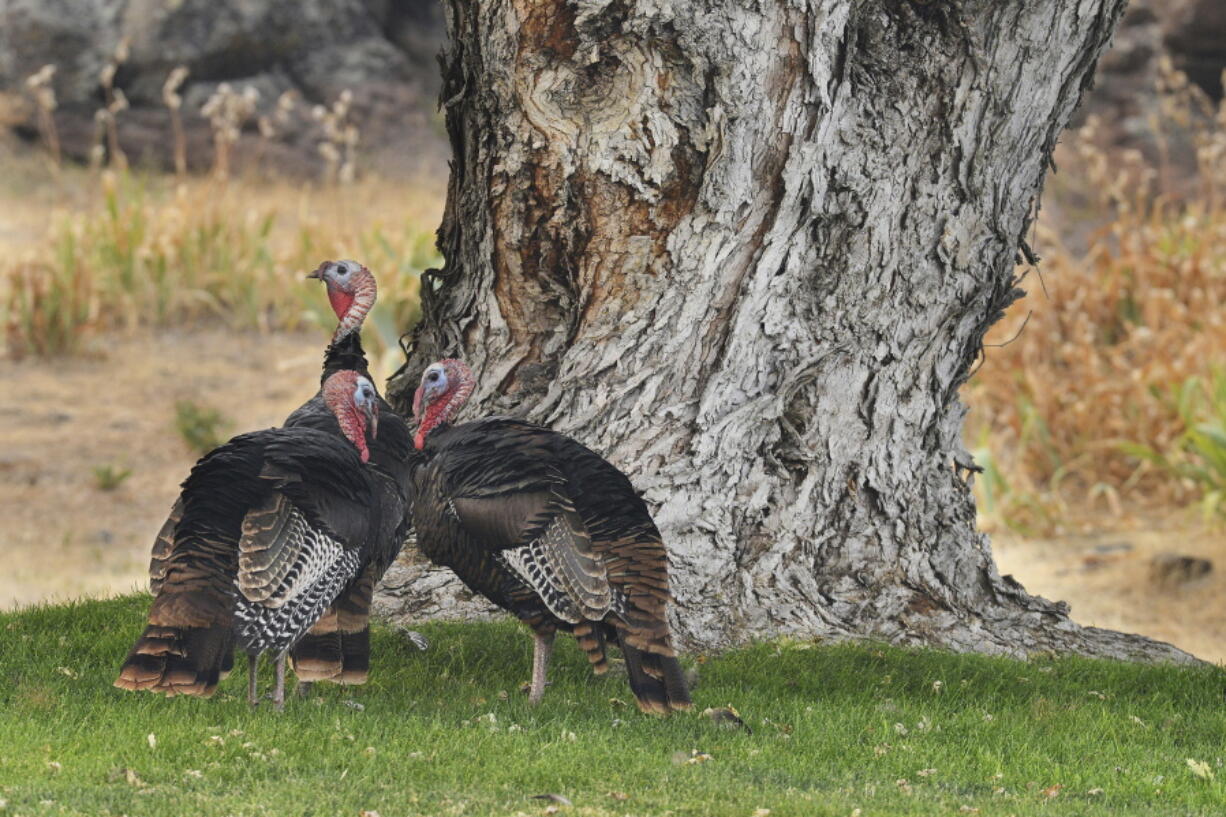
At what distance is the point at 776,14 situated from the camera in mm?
6152

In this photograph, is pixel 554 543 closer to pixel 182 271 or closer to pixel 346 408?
pixel 346 408

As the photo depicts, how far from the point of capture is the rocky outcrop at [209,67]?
53.6ft

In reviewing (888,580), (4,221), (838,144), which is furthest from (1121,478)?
(4,221)

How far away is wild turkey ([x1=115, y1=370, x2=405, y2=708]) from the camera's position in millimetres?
4766

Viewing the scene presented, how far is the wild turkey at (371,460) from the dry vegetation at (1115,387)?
4.93m

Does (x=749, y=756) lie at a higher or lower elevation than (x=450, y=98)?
lower

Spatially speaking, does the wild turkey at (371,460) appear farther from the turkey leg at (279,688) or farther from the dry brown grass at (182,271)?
the dry brown grass at (182,271)

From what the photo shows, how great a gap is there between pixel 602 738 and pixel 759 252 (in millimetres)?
2197

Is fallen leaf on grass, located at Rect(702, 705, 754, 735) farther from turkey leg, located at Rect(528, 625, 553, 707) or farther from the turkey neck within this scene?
the turkey neck

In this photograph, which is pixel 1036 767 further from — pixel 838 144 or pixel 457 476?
pixel 838 144

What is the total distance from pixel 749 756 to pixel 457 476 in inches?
54.3

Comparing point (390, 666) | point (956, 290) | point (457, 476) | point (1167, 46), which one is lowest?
point (390, 666)

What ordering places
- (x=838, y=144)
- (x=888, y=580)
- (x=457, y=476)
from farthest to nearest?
1. (x=888, y=580)
2. (x=838, y=144)
3. (x=457, y=476)

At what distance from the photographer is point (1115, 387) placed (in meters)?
10.9
